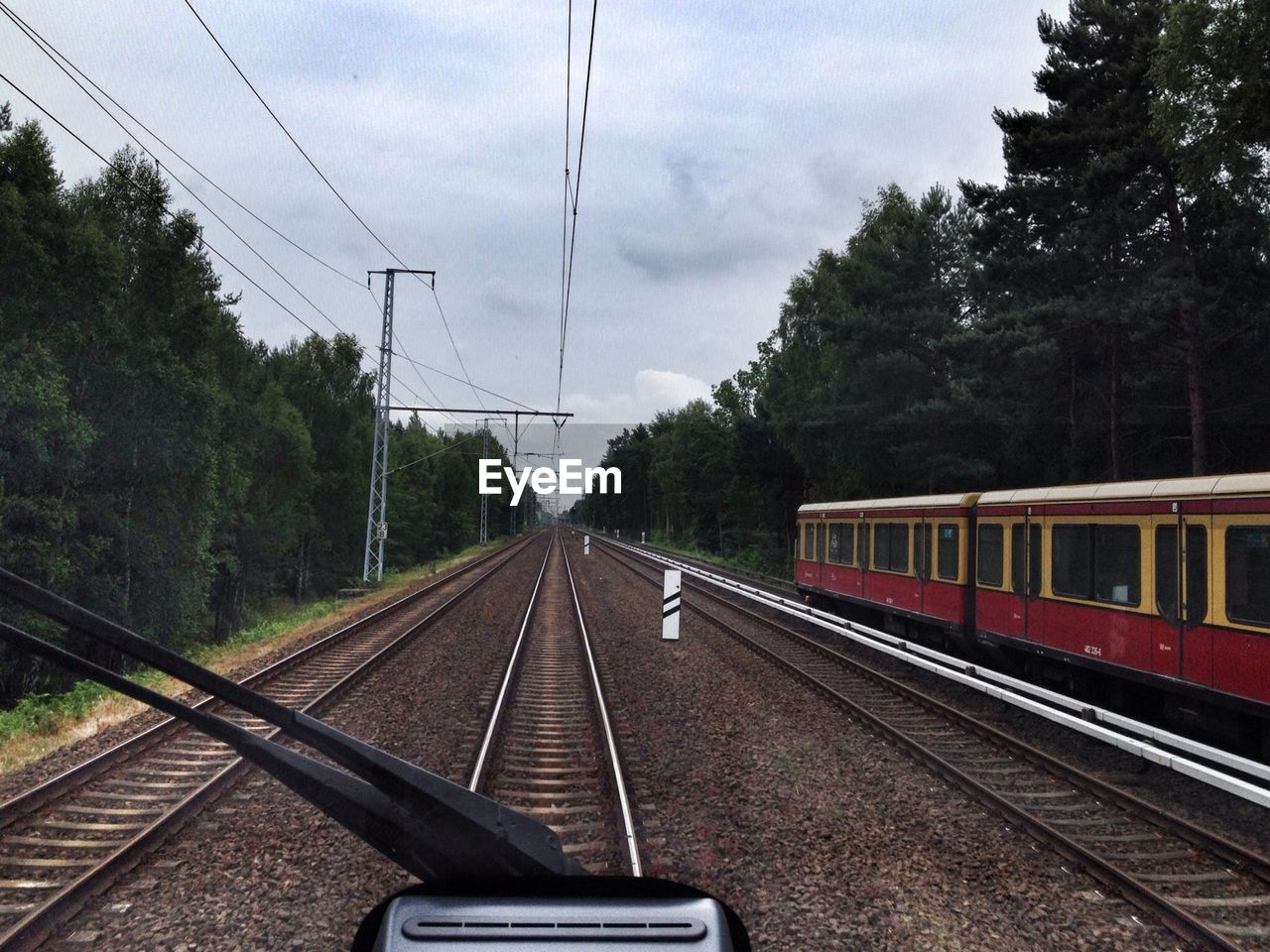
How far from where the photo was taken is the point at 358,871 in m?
5.53

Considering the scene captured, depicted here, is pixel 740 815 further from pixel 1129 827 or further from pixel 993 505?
pixel 993 505

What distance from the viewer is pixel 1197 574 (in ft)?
27.8

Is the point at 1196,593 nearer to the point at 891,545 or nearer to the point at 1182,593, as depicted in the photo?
the point at 1182,593

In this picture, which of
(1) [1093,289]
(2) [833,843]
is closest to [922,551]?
(2) [833,843]

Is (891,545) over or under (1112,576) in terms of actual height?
over

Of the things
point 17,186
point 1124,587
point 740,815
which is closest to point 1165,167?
point 1124,587

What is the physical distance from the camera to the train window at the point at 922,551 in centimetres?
1480

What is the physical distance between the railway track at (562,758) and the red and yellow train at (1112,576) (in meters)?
5.63

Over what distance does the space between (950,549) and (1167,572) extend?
16.7 feet

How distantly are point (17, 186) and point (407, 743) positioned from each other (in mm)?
21335

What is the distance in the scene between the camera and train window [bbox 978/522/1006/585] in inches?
490

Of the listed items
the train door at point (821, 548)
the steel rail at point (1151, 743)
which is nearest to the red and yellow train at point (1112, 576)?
the steel rail at point (1151, 743)

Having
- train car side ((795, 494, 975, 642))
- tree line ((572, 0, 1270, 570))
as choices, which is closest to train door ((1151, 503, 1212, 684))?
train car side ((795, 494, 975, 642))

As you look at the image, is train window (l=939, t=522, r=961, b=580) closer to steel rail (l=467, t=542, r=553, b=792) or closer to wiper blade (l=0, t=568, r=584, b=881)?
steel rail (l=467, t=542, r=553, b=792)
